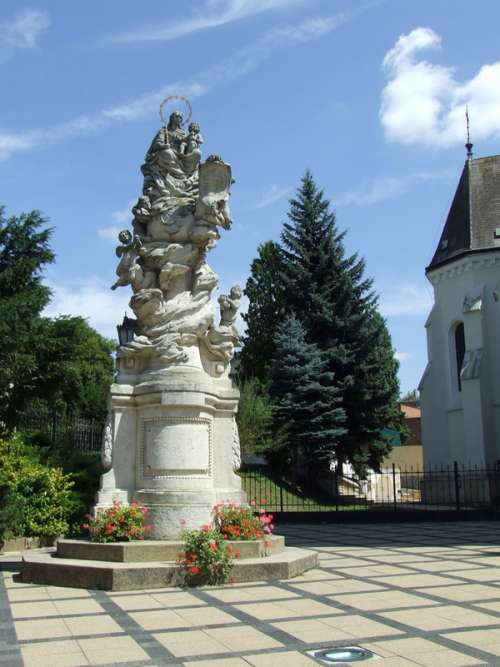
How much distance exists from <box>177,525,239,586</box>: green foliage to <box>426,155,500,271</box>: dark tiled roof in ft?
86.6

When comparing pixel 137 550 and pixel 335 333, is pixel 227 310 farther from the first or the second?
pixel 335 333

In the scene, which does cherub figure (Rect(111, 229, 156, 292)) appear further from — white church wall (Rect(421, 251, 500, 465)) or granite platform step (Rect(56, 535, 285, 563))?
white church wall (Rect(421, 251, 500, 465))

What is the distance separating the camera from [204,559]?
887 centimetres

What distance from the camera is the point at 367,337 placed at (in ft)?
105

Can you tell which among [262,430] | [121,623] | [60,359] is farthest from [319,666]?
[262,430]

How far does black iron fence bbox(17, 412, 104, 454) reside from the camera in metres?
19.9

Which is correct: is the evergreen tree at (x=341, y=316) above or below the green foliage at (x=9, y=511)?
above

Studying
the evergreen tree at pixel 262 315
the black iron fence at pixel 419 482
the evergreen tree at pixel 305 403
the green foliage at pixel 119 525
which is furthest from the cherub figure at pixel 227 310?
the evergreen tree at pixel 262 315

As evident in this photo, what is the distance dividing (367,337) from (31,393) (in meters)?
16.6

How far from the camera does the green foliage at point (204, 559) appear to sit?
885 centimetres

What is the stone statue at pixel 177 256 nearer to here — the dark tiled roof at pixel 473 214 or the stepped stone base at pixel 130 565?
the stepped stone base at pixel 130 565

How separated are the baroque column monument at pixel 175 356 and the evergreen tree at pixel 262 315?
2554cm

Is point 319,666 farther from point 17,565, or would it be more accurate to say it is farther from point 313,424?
point 313,424

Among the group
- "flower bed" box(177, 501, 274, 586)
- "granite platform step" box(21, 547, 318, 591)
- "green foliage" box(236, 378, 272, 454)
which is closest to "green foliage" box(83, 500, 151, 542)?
"granite platform step" box(21, 547, 318, 591)
